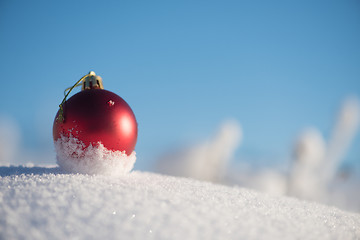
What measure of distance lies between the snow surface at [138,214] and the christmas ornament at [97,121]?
120mm

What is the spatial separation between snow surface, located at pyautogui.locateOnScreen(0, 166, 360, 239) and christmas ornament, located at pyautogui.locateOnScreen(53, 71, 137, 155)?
4.7 inches

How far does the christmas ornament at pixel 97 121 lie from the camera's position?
0.79 m

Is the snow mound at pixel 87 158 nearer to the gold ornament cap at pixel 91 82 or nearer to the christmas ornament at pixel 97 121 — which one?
the christmas ornament at pixel 97 121

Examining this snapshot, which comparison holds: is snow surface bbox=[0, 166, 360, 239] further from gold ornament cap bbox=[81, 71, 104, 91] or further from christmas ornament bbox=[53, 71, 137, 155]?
gold ornament cap bbox=[81, 71, 104, 91]

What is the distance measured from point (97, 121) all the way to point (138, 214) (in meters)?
0.33

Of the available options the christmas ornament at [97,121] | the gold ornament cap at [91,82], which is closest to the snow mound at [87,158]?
the christmas ornament at [97,121]

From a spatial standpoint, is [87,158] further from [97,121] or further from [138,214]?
[138,214]

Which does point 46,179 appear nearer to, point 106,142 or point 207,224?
point 106,142

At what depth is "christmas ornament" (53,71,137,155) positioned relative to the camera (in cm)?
79

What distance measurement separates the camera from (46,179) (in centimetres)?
71

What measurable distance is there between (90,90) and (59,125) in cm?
14

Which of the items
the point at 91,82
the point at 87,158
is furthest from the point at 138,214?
the point at 91,82

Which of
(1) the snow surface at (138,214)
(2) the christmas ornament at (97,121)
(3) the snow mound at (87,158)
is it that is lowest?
(1) the snow surface at (138,214)

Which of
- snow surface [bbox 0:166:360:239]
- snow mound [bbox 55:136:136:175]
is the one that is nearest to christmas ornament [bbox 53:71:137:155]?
snow mound [bbox 55:136:136:175]
